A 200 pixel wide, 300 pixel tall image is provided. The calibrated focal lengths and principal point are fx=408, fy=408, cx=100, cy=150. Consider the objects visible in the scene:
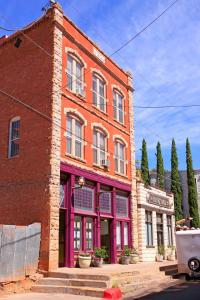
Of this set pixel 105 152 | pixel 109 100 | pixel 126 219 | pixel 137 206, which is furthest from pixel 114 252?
pixel 109 100

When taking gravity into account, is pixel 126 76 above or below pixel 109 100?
above

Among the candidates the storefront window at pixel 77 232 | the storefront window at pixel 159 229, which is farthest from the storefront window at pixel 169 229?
the storefront window at pixel 77 232

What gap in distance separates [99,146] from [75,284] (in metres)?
9.87

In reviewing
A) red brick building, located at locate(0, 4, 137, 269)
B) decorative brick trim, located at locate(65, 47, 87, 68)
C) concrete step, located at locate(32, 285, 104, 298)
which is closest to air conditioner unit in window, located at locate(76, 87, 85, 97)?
red brick building, located at locate(0, 4, 137, 269)

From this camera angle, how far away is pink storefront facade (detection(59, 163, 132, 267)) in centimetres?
2002

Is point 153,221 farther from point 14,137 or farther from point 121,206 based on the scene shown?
point 14,137

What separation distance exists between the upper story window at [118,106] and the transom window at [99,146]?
2.61m

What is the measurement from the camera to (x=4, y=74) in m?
22.9

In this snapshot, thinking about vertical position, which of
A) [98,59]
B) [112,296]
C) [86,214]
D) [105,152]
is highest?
[98,59]

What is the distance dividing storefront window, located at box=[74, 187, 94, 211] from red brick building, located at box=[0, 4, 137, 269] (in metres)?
0.05

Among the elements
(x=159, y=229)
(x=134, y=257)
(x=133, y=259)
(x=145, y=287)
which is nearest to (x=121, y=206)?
(x=134, y=257)

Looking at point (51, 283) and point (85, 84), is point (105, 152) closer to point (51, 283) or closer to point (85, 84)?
point (85, 84)

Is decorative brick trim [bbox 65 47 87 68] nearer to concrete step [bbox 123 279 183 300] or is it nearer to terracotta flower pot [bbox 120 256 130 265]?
terracotta flower pot [bbox 120 256 130 265]

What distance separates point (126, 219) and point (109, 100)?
763 cm
